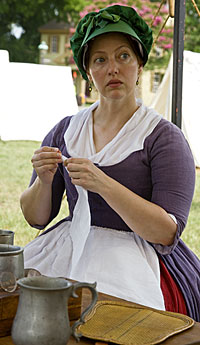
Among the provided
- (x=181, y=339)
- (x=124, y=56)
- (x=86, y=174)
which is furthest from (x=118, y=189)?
(x=181, y=339)

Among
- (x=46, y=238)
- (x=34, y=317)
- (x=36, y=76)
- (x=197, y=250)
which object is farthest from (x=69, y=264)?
(x=36, y=76)

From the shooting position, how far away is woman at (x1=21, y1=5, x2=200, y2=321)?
5.53 ft

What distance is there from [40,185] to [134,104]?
433mm

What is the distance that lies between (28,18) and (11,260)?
19188 mm

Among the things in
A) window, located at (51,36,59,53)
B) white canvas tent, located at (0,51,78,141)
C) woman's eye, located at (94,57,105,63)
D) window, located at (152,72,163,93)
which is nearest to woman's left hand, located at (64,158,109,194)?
woman's eye, located at (94,57,105,63)

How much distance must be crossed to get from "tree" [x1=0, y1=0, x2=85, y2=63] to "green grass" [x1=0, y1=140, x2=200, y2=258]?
912cm

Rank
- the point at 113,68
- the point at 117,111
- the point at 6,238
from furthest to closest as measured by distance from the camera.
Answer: the point at 117,111 → the point at 113,68 → the point at 6,238

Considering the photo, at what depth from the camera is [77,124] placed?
2086mm

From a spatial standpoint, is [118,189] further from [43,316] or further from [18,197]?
[18,197]

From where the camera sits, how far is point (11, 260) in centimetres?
122

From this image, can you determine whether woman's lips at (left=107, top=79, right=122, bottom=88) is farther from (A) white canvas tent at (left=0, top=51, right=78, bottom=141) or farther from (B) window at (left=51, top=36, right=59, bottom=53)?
(B) window at (left=51, top=36, right=59, bottom=53)

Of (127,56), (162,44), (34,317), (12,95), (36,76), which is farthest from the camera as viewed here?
(162,44)

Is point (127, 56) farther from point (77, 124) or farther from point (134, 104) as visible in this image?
point (77, 124)

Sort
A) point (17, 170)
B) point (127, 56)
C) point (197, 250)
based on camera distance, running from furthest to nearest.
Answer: point (17, 170) → point (197, 250) → point (127, 56)
